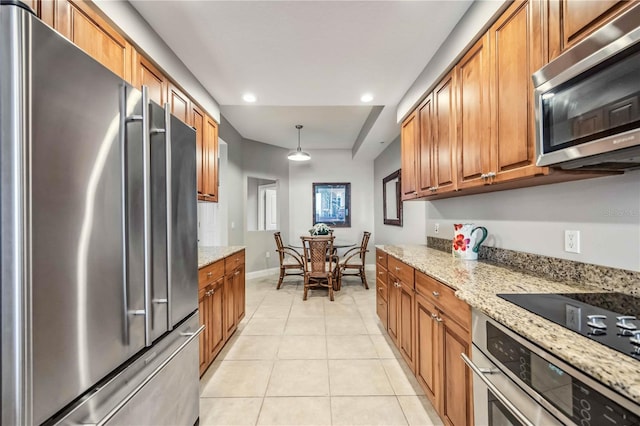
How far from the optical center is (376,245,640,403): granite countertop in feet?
2.03

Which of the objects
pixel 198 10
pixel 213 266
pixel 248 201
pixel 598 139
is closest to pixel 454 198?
pixel 598 139

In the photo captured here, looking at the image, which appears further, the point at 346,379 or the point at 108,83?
the point at 346,379

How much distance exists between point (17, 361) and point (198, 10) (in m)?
1.96

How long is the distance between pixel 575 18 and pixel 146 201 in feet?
5.99

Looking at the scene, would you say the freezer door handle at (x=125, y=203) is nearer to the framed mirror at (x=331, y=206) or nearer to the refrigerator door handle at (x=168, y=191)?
the refrigerator door handle at (x=168, y=191)

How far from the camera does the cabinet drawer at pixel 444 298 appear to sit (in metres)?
1.27

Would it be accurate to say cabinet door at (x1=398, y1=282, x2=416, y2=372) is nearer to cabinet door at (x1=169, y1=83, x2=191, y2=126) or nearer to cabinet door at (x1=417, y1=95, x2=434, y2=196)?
cabinet door at (x1=417, y1=95, x2=434, y2=196)

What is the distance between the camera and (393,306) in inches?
98.2

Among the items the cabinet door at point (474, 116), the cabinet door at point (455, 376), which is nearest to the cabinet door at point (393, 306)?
the cabinet door at point (455, 376)

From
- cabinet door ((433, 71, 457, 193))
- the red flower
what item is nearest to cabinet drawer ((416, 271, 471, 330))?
the red flower

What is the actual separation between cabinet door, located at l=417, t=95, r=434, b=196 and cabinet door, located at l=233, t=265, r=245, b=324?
204 centimetres

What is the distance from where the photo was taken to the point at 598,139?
947 mm

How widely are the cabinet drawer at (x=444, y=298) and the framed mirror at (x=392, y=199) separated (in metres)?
2.75

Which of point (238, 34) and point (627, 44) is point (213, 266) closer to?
point (238, 34)
